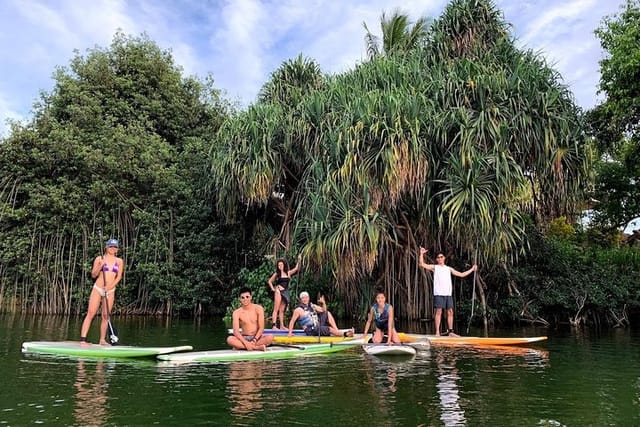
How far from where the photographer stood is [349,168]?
10.6m

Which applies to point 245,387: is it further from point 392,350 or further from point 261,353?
point 392,350

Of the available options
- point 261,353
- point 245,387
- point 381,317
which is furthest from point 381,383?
point 381,317

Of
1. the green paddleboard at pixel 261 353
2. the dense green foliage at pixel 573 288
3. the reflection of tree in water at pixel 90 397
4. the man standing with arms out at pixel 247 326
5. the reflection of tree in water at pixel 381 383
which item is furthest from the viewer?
the dense green foliage at pixel 573 288

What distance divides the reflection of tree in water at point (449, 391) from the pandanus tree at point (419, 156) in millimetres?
3759

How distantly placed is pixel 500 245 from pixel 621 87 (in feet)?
14.9

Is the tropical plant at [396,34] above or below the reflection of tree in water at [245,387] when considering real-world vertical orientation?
above

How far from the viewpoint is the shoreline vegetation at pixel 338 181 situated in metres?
10.6

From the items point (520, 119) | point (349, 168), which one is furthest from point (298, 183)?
point (520, 119)

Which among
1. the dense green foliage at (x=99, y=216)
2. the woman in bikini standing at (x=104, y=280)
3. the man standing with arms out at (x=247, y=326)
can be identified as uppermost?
the dense green foliage at (x=99, y=216)


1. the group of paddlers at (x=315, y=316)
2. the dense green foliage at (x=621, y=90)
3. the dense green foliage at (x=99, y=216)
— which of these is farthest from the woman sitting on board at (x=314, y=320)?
A: the dense green foliage at (x=621, y=90)

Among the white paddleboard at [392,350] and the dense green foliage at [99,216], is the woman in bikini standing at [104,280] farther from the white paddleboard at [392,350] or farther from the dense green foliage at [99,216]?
the dense green foliage at [99,216]

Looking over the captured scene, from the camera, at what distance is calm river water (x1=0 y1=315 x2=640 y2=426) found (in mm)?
3871

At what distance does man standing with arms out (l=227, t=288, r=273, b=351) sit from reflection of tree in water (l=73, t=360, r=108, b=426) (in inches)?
61.8

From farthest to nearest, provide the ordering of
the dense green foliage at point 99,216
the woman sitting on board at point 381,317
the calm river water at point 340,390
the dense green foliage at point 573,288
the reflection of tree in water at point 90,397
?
the dense green foliage at point 99,216, the dense green foliage at point 573,288, the woman sitting on board at point 381,317, the calm river water at point 340,390, the reflection of tree in water at point 90,397
